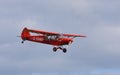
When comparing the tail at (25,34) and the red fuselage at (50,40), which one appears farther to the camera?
the tail at (25,34)

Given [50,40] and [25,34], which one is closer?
[50,40]

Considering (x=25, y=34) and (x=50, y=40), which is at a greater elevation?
(x=25, y=34)

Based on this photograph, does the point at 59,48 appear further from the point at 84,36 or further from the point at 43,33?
the point at 84,36

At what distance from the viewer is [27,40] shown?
355ft

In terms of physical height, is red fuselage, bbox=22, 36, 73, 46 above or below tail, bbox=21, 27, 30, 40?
below

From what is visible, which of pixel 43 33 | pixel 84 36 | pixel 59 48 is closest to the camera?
pixel 59 48

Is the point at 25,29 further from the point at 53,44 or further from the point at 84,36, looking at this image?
the point at 84,36

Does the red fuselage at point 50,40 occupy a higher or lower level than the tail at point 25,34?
lower

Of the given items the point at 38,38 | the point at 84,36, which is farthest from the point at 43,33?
the point at 84,36

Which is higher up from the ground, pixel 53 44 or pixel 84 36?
pixel 84 36

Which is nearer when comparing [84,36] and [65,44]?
[65,44]

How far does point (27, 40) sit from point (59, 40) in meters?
7.52

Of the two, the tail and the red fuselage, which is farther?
the tail

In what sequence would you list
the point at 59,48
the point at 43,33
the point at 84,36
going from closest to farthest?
the point at 59,48 → the point at 43,33 → the point at 84,36
